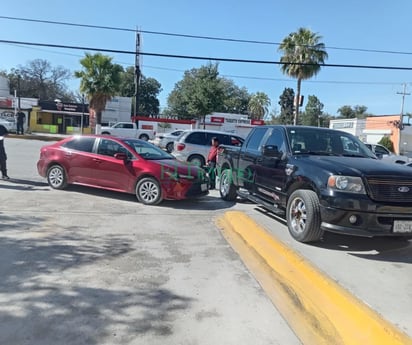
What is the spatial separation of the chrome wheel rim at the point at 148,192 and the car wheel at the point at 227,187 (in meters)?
1.89

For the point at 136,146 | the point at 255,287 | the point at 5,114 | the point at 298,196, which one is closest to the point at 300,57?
the point at 136,146

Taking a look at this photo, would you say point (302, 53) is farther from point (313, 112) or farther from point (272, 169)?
point (313, 112)

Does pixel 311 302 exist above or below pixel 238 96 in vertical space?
below

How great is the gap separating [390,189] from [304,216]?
1.24 m

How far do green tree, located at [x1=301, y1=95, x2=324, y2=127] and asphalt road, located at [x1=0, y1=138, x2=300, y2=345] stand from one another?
98748 millimetres

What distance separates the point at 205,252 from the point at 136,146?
174 inches

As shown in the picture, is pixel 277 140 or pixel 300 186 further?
pixel 277 140

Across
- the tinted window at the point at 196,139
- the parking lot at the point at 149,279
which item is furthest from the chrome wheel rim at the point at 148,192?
the tinted window at the point at 196,139

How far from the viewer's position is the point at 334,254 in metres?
5.45

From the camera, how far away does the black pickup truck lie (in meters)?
5.11

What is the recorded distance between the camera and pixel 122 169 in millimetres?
8758

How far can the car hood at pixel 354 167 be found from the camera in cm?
522

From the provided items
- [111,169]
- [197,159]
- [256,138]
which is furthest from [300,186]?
[197,159]

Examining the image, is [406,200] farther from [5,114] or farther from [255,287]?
[5,114]
